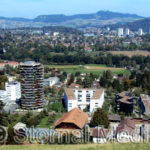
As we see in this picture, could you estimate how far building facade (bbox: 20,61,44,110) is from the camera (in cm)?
1034

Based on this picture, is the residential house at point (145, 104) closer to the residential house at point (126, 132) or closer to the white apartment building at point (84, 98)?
the white apartment building at point (84, 98)

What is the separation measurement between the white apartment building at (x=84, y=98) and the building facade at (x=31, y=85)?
112cm

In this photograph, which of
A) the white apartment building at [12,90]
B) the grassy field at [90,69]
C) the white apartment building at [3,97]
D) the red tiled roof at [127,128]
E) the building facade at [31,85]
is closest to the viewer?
the red tiled roof at [127,128]

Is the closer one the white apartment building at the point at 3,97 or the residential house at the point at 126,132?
the residential house at the point at 126,132

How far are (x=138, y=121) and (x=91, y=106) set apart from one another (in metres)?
2.07

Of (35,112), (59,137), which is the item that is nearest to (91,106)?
(35,112)

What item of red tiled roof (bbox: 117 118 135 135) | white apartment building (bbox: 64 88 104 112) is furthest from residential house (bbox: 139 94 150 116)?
red tiled roof (bbox: 117 118 135 135)

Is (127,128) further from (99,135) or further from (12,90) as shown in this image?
(12,90)

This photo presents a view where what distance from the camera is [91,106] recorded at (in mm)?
10227

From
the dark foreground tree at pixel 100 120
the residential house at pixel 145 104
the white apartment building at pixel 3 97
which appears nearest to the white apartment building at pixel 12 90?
the white apartment building at pixel 3 97

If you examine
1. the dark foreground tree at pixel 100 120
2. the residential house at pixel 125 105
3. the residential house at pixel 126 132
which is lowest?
the residential house at pixel 125 105

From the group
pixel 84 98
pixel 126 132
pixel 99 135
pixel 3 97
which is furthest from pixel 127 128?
pixel 3 97

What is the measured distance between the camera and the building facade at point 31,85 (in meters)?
10.3

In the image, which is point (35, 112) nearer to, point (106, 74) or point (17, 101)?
point (17, 101)
